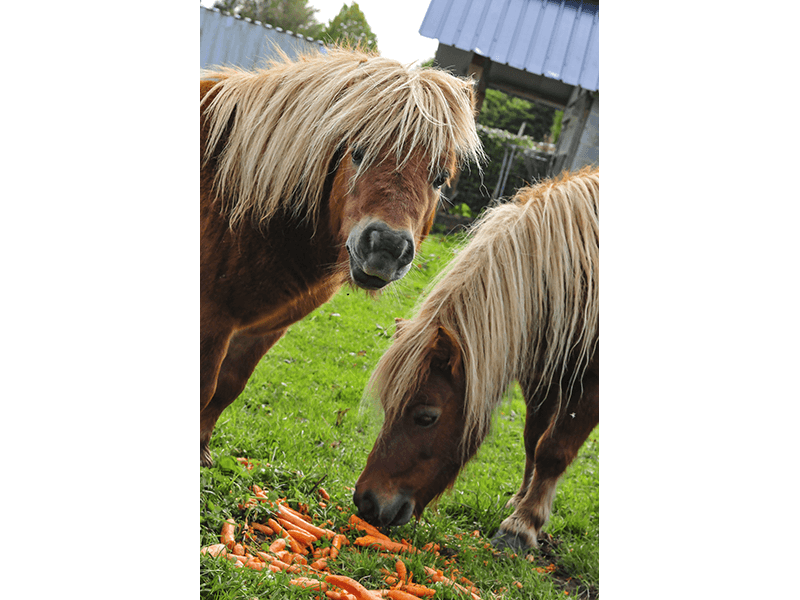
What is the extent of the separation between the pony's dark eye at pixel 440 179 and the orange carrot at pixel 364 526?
1.14m

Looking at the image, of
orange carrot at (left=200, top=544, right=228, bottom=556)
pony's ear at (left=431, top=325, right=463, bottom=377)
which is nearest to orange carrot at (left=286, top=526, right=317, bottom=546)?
orange carrot at (left=200, top=544, right=228, bottom=556)

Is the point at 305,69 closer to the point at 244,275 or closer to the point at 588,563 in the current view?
the point at 244,275

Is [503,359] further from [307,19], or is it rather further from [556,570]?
[307,19]

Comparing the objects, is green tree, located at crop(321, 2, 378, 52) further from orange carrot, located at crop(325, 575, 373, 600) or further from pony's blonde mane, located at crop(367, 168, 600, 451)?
orange carrot, located at crop(325, 575, 373, 600)

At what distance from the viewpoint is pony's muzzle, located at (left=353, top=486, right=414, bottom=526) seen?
5.09ft

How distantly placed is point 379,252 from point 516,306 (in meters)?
0.91

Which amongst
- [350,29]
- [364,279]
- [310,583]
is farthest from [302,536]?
[350,29]

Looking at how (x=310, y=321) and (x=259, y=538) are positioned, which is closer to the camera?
(x=259, y=538)

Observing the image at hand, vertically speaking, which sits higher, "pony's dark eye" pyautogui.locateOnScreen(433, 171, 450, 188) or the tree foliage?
the tree foliage

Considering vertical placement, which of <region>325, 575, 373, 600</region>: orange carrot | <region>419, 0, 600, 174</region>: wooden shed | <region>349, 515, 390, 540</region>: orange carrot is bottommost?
<region>349, 515, 390, 540</region>: orange carrot
